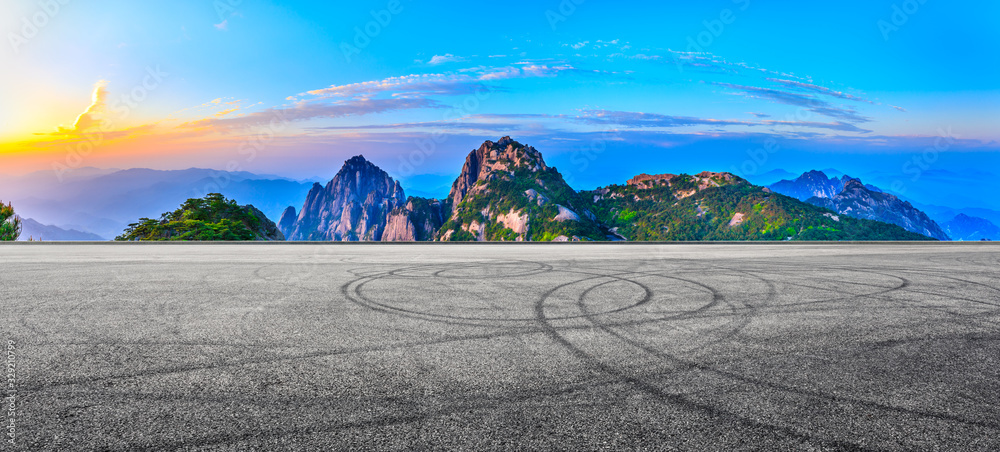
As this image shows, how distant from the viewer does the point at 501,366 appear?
5180mm

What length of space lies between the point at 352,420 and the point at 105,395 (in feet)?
7.33

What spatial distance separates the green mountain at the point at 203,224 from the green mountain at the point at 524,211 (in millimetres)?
84553

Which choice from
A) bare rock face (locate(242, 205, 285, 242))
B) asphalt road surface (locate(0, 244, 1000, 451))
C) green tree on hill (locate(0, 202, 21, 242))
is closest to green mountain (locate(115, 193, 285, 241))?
bare rock face (locate(242, 205, 285, 242))

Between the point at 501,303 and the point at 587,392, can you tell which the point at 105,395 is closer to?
the point at 587,392

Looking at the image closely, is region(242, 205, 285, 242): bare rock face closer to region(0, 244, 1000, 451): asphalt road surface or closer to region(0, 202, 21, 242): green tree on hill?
region(0, 202, 21, 242): green tree on hill

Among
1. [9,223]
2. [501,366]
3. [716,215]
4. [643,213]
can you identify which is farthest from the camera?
[643,213]

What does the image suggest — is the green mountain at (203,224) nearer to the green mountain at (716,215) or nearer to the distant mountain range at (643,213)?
the distant mountain range at (643,213)

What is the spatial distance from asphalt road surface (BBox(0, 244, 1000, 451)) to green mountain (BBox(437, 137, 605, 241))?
125795 millimetres

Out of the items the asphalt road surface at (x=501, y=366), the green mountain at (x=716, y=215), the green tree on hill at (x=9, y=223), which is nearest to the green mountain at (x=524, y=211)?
the green mountain at (x=716, y=215)

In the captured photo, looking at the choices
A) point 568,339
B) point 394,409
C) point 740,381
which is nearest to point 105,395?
point 394,409

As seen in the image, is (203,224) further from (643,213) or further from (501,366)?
(643,213)

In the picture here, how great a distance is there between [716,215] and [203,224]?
148 m

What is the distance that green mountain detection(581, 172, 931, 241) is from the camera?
12144 cm

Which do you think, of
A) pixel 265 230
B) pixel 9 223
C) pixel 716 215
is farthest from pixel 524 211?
pixel 9 223
